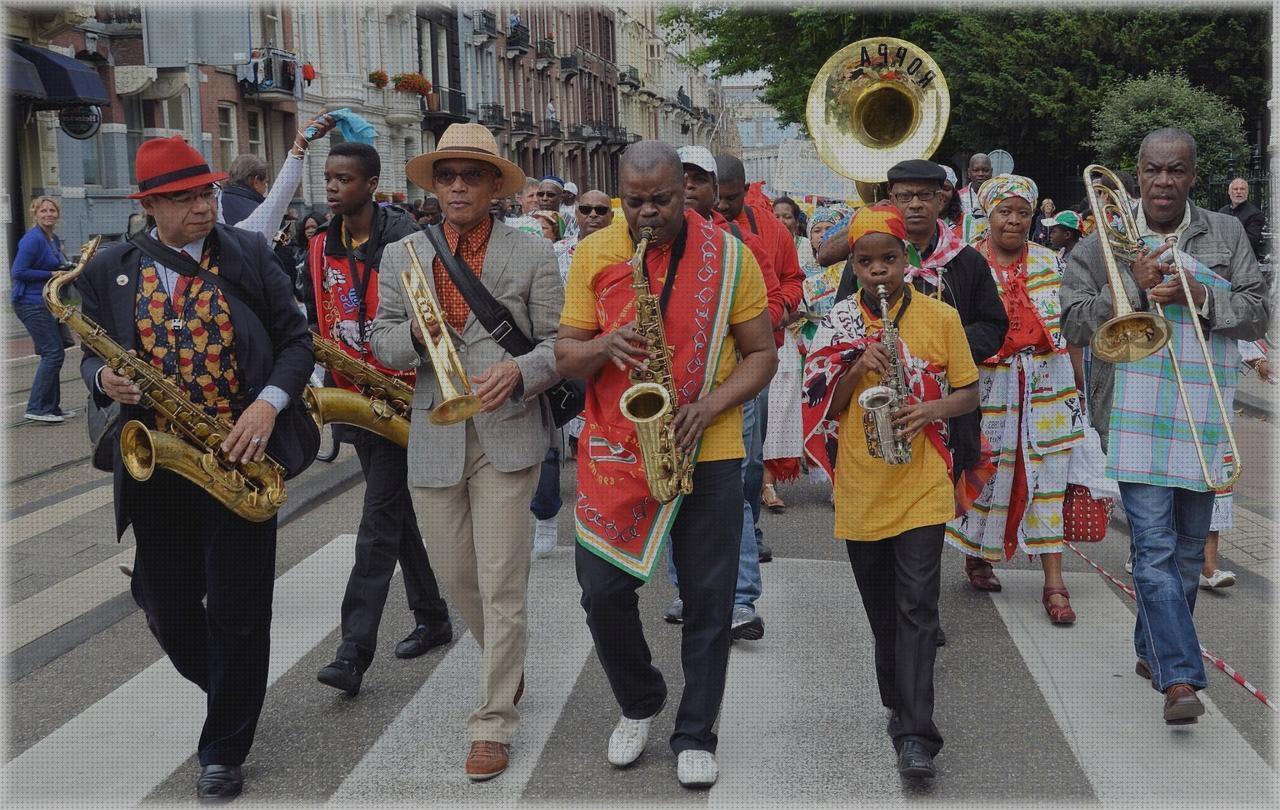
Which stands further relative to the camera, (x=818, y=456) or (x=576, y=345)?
(x=818, y=456)

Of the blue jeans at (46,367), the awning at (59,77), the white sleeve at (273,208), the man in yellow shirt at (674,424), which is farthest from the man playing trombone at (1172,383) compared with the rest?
the awning at (59,77)

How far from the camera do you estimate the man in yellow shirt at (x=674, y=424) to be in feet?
13.1

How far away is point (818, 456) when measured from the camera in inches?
177

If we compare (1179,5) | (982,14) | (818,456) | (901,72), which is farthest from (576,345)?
(982,14)

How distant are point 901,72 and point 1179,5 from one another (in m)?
19.3

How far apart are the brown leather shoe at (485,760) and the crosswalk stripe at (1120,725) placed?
1941 mm

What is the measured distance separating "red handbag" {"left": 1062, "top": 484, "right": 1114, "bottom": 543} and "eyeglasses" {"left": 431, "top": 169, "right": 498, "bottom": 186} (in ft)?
11.0

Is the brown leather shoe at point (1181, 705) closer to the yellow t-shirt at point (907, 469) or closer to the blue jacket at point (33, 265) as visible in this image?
the yellow t-shirt at point (907, 469)

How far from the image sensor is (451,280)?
4371 mm

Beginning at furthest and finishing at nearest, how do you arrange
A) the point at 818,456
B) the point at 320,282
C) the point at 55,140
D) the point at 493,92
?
the point at 493,92
the point at 55,140
the point at 320,282
the point at 818,456

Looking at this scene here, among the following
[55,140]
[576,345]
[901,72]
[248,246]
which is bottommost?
[576,345]

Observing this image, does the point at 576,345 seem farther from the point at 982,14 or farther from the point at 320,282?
the point at 982,14

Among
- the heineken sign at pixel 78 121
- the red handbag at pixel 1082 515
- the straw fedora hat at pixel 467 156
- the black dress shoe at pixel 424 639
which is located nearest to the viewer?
the straw fedora hat at pixel 467 156

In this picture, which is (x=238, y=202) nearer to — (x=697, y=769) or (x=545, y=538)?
(x=545, y=538)
